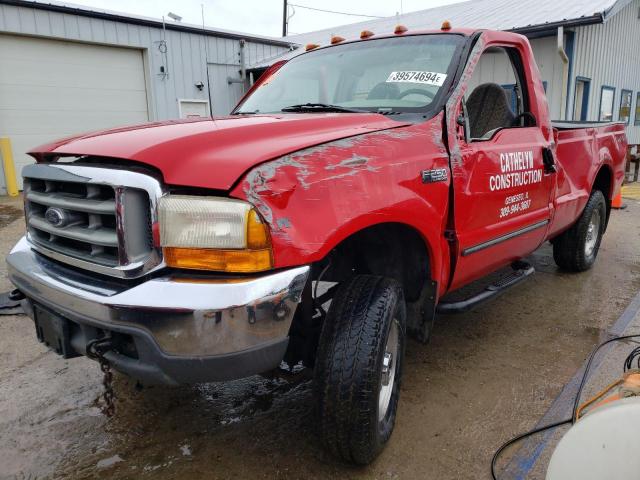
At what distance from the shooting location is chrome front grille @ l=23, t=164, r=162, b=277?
5.91 feet

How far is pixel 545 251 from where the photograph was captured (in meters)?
6.16

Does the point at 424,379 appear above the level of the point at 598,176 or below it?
below

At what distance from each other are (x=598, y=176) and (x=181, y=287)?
15.3 feet

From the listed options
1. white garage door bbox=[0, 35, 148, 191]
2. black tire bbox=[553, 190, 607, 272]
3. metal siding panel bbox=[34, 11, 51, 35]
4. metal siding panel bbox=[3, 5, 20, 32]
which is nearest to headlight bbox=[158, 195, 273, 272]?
black tire bbox=[553, 190, 607, 272]

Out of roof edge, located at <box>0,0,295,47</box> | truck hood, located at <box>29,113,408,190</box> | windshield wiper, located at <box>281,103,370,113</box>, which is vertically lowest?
truck hood, located at <box>29,113,408,190</box>

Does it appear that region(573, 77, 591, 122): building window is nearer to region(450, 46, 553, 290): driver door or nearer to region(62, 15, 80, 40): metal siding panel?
region(450, 46, 553, 290): driver door

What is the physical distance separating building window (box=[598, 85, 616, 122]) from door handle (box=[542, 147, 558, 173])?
11.3 metres

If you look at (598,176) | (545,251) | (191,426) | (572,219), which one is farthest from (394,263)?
(545,251)

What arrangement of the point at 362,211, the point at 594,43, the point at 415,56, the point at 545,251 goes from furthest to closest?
the point at 594,43 < the point at 545,251 < the point at 415,56 < the point at 362,211

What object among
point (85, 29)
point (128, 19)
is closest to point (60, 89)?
point (85, 29)

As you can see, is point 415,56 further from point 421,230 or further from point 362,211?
point 362,211

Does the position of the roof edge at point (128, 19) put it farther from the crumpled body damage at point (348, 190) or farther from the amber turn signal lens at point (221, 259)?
the amber turn signal lens at point (221, 259)

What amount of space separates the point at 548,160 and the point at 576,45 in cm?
924

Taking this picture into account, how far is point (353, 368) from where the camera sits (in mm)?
2045
